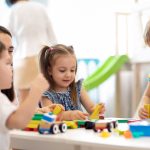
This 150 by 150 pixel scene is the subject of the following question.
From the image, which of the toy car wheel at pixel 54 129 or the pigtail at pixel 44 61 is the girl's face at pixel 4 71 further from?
the pigtail at pixel 44 61

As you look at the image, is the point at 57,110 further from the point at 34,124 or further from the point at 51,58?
the point at 51,58

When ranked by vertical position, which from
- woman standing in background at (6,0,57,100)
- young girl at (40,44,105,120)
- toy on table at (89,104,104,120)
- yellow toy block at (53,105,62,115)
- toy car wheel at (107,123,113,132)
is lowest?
toy car wheel at (107,123,113,132)

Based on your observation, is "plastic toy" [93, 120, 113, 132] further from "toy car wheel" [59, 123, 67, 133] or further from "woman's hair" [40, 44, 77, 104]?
"woman's hair" [40, 44, 77, 104]

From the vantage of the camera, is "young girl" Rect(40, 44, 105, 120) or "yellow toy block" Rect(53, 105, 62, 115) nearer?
"yellow toy block" Rect(53, 105, 62, 115)

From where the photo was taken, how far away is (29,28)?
242cm

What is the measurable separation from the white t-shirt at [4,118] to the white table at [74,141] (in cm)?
3

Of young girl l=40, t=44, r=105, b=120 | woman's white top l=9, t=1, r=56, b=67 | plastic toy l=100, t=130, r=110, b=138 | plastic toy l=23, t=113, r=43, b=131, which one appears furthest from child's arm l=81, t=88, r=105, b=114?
woman's white top l=9, t=1, r=56, b=67

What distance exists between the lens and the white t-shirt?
0.85 meters

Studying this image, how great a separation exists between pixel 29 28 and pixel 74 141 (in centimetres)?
169

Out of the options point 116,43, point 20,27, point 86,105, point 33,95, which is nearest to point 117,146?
point 33,95

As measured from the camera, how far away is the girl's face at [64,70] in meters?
1.41

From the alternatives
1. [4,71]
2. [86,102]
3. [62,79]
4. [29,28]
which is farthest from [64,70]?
[29,28]

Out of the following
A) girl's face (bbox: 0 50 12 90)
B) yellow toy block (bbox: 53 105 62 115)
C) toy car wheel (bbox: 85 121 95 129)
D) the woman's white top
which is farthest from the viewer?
the woman's white top

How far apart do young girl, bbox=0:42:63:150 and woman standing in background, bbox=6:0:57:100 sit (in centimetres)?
152
